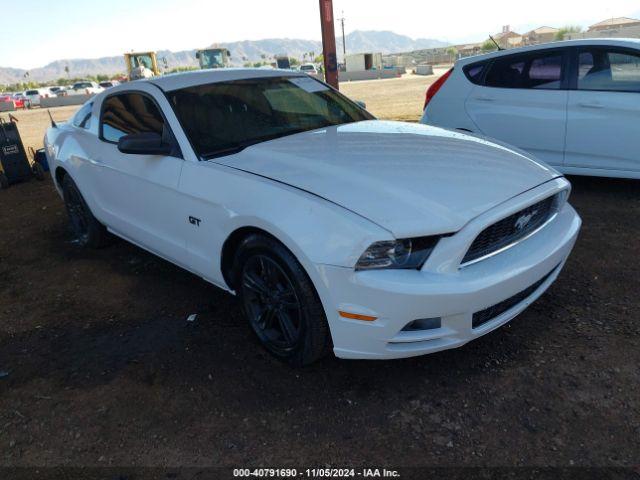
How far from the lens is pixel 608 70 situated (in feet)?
16.5

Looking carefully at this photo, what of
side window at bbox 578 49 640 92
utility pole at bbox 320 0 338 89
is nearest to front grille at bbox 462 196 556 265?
side window at bbox 578 49 640 92

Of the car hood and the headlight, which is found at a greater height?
the car hood

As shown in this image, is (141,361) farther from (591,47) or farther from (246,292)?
(591,47)

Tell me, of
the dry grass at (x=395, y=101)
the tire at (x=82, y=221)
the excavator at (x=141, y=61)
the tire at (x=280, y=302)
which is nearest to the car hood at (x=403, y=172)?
the tire at (x=280, y=302)

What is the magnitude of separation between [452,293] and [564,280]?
1.77m

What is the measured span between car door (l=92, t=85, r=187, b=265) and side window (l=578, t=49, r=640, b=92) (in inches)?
A: 165

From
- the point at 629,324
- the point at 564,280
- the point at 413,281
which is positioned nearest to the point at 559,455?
the point at 413,281

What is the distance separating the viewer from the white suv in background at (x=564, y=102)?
495 cm

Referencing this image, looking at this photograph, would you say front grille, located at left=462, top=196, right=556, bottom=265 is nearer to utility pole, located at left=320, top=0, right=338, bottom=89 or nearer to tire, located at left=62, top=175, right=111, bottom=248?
tire, located at left=62, top=175, right=111, bottom=248

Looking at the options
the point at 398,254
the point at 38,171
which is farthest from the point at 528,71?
the point at 38,171

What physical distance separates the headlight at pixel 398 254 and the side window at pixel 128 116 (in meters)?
1.89

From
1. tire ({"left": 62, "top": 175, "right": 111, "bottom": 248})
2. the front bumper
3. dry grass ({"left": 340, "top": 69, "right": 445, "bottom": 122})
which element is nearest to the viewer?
the front bumper

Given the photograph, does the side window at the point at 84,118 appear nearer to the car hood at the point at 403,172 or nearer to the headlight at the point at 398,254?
the car hood at the point at 403,172

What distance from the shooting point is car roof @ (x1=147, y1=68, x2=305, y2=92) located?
3611 millimetres
